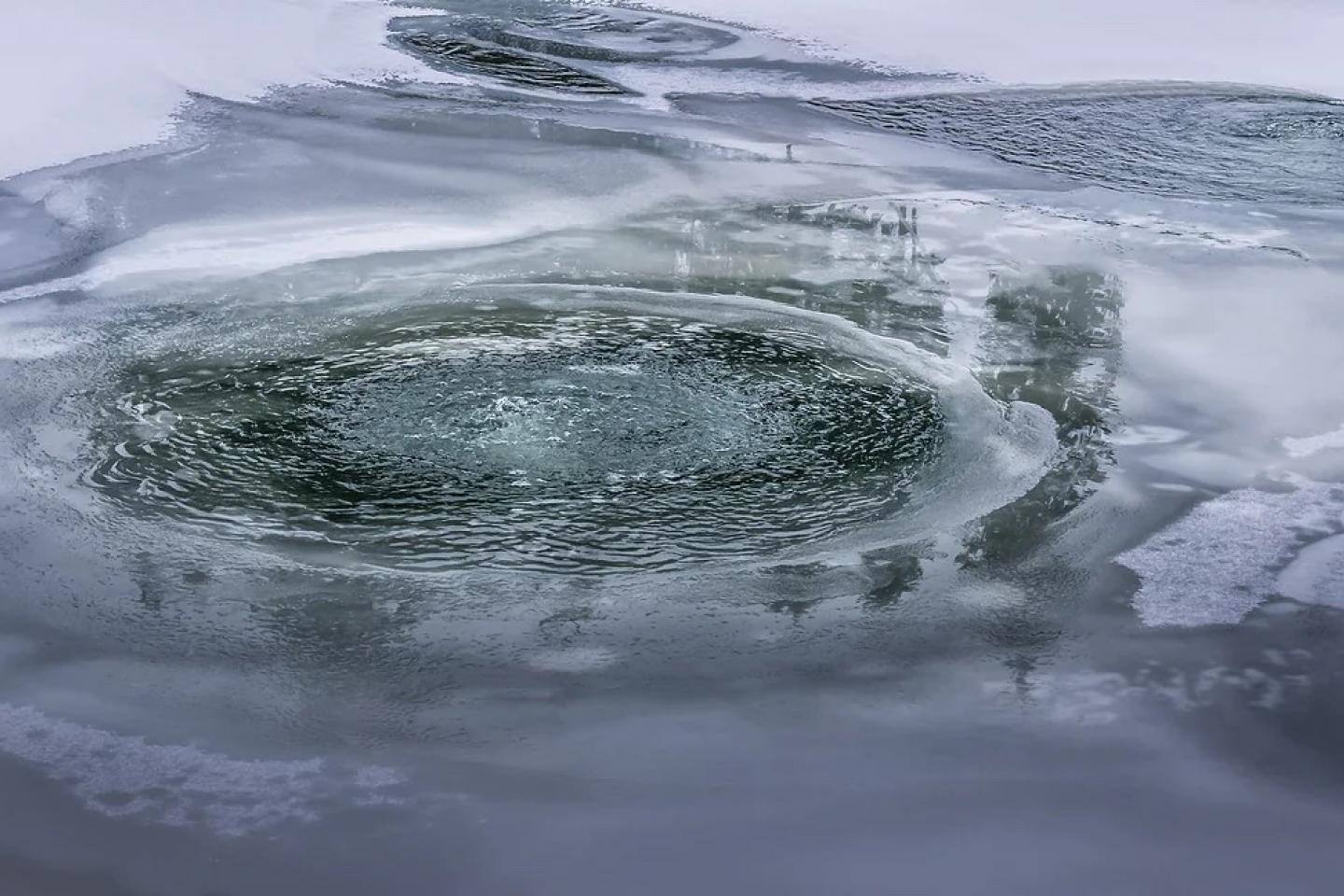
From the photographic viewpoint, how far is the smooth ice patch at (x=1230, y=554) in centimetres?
454

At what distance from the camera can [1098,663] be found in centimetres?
425

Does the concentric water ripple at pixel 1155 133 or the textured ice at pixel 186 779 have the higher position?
the concentric water ripple at pixel 1155 133

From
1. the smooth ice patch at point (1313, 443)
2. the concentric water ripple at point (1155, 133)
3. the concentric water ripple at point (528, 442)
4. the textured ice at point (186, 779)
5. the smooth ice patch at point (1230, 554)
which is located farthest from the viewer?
the concentric water ripple at point (1155, 133)

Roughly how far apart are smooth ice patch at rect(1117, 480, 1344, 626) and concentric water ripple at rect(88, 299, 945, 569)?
0.87 metres

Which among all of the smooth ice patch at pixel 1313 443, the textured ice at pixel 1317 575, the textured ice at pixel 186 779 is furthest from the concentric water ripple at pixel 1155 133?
the textured ice at pixel 186 779

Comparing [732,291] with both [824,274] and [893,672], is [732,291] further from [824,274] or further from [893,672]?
[893,672]

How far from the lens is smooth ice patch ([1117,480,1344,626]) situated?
4539 mm

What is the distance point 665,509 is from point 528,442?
26.4 inches

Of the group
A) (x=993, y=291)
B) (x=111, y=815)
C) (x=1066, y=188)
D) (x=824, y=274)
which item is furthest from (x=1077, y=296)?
(x=111, y=815)

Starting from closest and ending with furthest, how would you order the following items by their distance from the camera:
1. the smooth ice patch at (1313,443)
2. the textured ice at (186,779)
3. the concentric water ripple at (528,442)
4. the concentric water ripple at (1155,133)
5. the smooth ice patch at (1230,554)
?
the textured ice at (186,779)
the smooth ice patch at (1230,554)
the concentric water ripple at (528,442)
the smooth ice patch at (1313,443)
the concentric water ripple at (1155,133)

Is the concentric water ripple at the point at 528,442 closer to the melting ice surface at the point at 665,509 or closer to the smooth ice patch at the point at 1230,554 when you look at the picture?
the melting ice surface at the point at 665,509

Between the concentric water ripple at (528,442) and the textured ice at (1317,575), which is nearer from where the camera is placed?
the textured ice at (1317,575)

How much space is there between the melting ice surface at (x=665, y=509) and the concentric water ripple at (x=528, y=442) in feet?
0.07

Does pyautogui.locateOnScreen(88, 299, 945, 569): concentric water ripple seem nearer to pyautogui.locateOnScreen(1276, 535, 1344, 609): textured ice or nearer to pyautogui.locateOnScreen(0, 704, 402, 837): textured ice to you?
pyautogui.locateOnScreen(0, 704, 402, 837): textured ice
